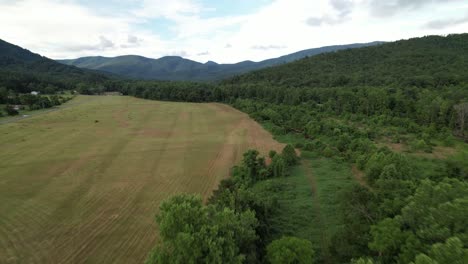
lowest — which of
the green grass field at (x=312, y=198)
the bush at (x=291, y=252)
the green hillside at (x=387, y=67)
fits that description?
the green grass field at (x=312, y=198)

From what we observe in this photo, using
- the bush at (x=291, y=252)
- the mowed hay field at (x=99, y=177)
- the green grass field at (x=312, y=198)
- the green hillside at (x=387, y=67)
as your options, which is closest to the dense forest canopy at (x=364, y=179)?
the bush at (x=291, y=252)

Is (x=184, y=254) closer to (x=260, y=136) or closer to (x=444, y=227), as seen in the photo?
(x=444, y=227)

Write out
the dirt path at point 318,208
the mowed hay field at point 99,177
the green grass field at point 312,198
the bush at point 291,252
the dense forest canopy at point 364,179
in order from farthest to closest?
the green grass field at point 312,198
the mowed hay field at point 99,177
the dirt path at point 318,208
the bush at point 291,252
the dense forest canopy at point 364,179

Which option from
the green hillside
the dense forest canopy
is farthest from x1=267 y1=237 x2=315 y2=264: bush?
the green hillside

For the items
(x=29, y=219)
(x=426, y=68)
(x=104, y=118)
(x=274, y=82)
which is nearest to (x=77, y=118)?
(x=104, y=118)

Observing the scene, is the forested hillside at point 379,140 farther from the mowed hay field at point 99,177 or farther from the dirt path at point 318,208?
the mowed hay field at point 99,177
